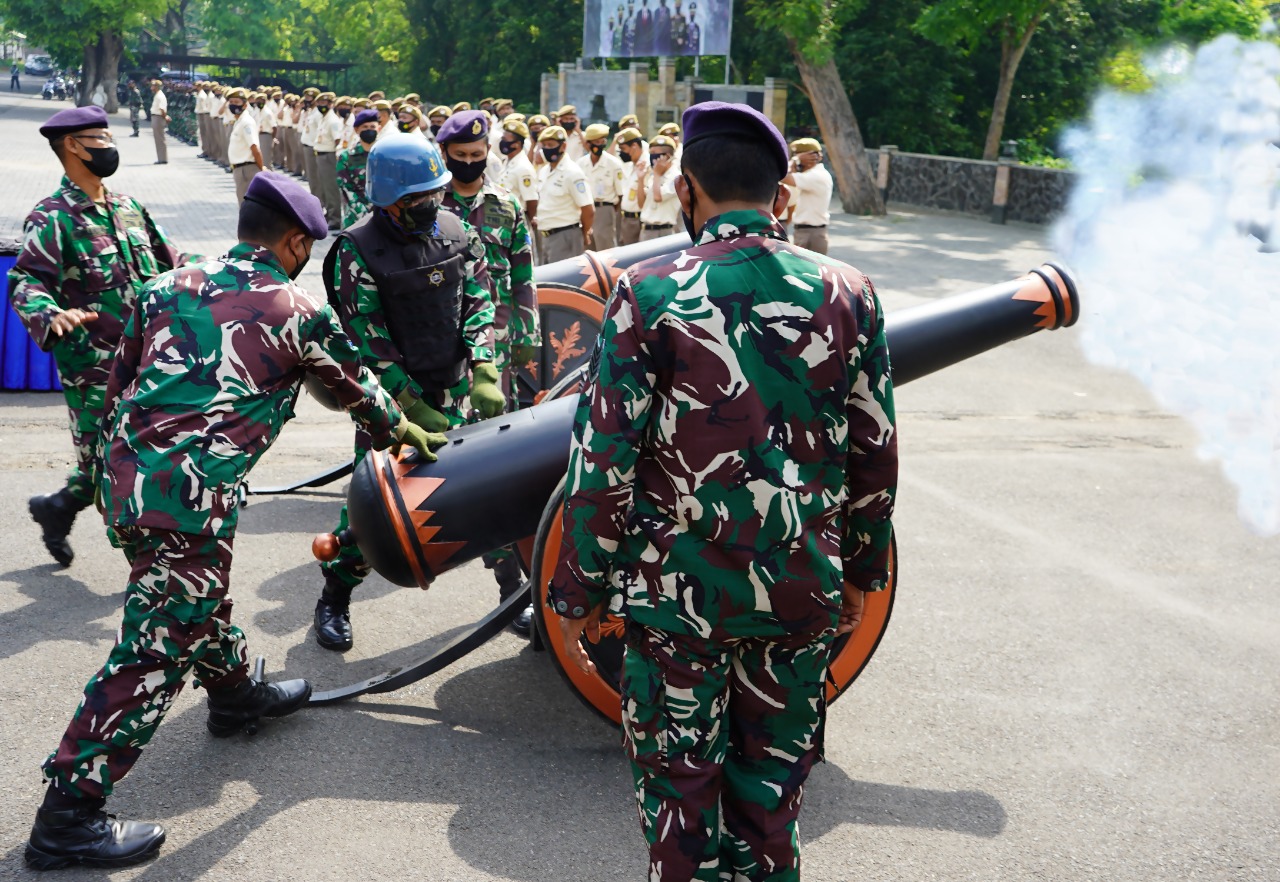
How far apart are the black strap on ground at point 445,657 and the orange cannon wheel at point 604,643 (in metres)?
A: 0.28

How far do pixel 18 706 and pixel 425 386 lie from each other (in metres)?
1.77

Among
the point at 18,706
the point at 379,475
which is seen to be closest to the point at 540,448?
the point at 379,475

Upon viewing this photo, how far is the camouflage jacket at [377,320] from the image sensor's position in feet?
15.1

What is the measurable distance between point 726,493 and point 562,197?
9734mm

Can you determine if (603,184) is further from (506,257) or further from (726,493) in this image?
(726,493)

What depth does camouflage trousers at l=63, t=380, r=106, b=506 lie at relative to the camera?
5.25 meters

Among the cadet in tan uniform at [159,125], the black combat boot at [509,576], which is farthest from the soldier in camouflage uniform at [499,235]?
the cadet in tan uniform at [159,125]

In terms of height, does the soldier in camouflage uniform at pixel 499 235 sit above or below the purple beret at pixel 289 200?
below

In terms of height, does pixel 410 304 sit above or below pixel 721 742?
above

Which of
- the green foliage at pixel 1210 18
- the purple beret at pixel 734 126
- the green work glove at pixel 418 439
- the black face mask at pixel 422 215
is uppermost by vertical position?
the green foliage at pixel 1210 18

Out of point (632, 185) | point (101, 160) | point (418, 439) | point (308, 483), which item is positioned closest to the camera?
point (418, 439)

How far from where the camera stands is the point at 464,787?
3.88 meters

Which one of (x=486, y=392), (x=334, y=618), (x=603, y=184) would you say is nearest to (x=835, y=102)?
(x=603, y=184)

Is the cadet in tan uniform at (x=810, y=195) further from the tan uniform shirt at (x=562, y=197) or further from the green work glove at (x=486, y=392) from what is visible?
the green work glove at (x=486, y=392)
